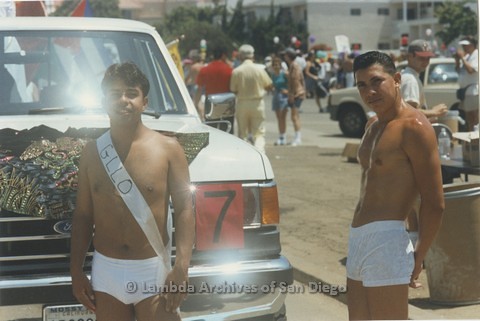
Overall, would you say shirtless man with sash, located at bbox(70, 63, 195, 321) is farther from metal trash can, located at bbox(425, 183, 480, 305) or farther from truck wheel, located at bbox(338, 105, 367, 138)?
truck wheel, located at bbox(338, 105, 367, 138)

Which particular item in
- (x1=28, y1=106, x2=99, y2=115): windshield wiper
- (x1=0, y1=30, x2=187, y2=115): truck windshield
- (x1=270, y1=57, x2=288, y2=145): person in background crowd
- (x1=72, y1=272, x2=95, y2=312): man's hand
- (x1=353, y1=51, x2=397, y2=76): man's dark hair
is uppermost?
Answer: (x1=353, y1=51, x2=397, y2=76): man's dark hair

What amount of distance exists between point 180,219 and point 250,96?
9.81 meters

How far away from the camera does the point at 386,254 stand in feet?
12.7

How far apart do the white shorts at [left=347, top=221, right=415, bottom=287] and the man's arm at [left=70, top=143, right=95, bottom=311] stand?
1.18 meters

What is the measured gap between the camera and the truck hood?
15.5 feet

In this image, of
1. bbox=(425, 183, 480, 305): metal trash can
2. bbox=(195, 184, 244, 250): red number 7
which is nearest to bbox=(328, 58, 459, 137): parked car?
bbox=(425, 183, 480, 305): metal trash can

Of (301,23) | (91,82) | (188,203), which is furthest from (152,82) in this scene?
(301,23)

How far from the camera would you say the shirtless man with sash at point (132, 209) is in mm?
3838

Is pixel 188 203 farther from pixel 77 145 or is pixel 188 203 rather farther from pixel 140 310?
pixel 77 145

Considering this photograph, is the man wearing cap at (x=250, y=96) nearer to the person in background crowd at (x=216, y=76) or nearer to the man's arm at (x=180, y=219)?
the person in background crowd at (x=216, y=76)

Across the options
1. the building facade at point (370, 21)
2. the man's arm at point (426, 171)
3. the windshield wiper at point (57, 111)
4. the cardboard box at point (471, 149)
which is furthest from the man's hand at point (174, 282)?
the building facade at point (370, 21)

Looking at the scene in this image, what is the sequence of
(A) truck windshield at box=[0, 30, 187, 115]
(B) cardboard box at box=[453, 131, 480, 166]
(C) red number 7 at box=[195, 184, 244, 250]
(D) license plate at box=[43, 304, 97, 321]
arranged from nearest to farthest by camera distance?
(D) license plate at box=[43, 304, 97, 321], (C) red number 7 at box=[195, 184, 244, 250], (A) truck windshield at box=[0, 30, 187, 115], (B) cardboard box at box=[453, 131, 480, 166]

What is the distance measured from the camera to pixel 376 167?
12.9 ft

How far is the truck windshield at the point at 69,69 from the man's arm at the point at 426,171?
247 centimetres
